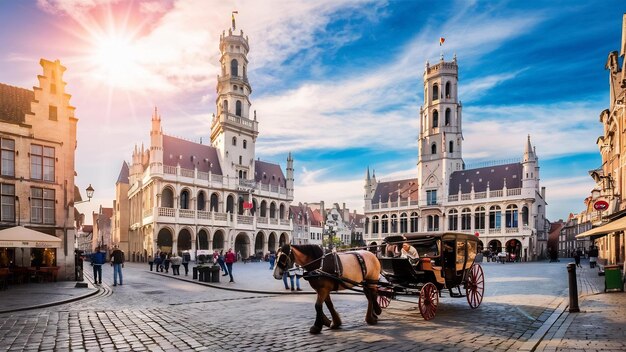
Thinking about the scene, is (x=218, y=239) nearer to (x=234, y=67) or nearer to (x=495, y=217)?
(x=234, y=67)

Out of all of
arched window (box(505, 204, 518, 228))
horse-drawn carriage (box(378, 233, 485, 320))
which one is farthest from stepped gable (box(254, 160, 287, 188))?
horse-drawn carriage (box(378, 233, 485, 320))

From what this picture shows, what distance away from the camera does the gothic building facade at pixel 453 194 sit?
5719cm

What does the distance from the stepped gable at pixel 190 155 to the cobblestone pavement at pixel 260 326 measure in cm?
4225

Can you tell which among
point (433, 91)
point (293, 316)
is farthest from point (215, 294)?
point (433, 91)

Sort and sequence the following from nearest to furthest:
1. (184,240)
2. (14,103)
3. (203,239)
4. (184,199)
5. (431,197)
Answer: (14,103), (203,239), (184,240), (184,199), (431,197)

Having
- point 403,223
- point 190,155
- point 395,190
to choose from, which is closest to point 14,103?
point 190,155

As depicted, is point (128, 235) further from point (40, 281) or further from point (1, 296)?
point (1, 296)

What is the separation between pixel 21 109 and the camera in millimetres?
21391

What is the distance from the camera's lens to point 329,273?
862cm

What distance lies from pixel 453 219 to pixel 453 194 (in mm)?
3797

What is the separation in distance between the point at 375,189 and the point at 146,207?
39825mm

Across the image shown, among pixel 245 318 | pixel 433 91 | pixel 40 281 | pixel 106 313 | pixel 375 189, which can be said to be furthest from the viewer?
pixel 375 189

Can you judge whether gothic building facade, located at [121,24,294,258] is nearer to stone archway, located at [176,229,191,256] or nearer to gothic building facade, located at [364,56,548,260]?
stone archway, located at [176,229,191,256]

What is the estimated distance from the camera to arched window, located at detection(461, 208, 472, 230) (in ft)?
205
